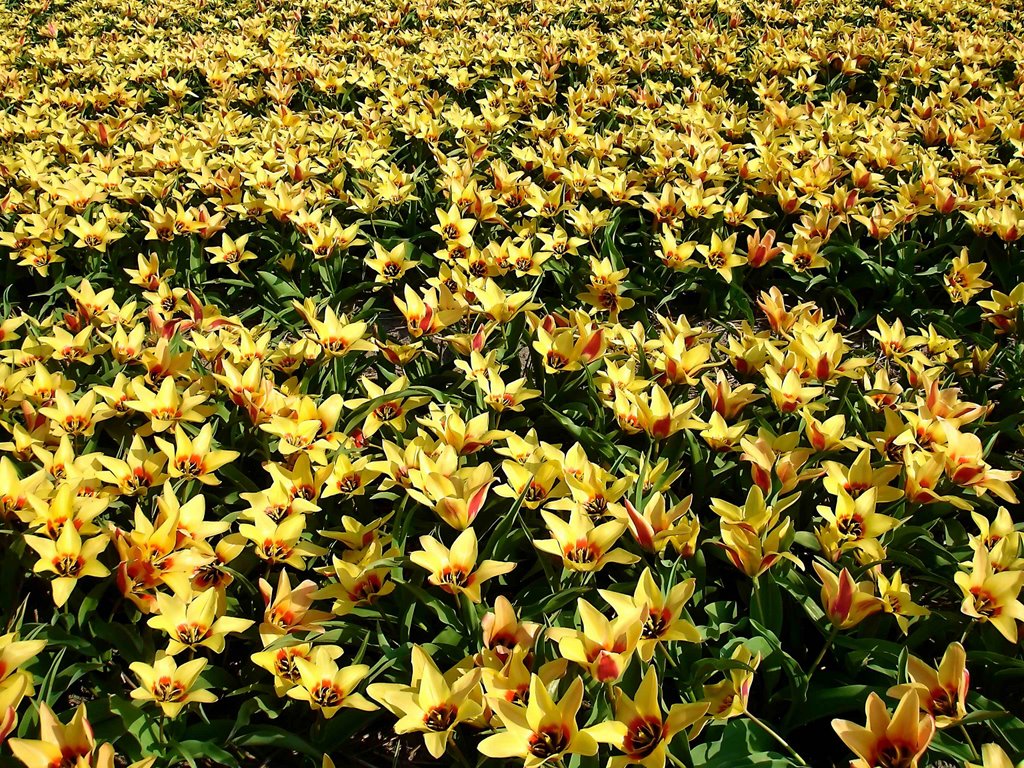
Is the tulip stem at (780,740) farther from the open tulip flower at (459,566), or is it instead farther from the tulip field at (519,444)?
the open tulip flower at (459,566)

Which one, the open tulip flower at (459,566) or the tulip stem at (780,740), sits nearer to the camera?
the tulip stem at (780,740)

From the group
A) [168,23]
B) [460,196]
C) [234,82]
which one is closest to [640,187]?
[460,196]

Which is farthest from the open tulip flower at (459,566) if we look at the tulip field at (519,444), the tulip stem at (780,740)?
the tulip stem at (780,740)

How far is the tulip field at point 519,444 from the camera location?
155cm

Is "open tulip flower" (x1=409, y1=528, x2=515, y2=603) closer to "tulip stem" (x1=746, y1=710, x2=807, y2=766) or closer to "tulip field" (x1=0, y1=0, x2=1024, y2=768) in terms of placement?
"tulip field" (x1=0, y1=0, x2=1024, y2=768)

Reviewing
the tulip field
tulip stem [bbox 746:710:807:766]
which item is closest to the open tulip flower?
the tulip field

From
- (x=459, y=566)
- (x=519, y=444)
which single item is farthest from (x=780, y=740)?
(x=519, y=444)

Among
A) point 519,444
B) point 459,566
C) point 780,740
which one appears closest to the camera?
point 780,740

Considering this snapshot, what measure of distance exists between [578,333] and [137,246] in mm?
2073

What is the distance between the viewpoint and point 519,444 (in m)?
2.04

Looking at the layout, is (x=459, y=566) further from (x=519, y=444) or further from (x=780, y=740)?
(x=780, y=740)

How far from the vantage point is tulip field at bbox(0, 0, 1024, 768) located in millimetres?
1548

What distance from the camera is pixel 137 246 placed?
340 cm

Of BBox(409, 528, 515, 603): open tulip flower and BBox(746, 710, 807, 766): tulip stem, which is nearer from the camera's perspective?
BBox(746, 710, 807, 766): tulip stem
